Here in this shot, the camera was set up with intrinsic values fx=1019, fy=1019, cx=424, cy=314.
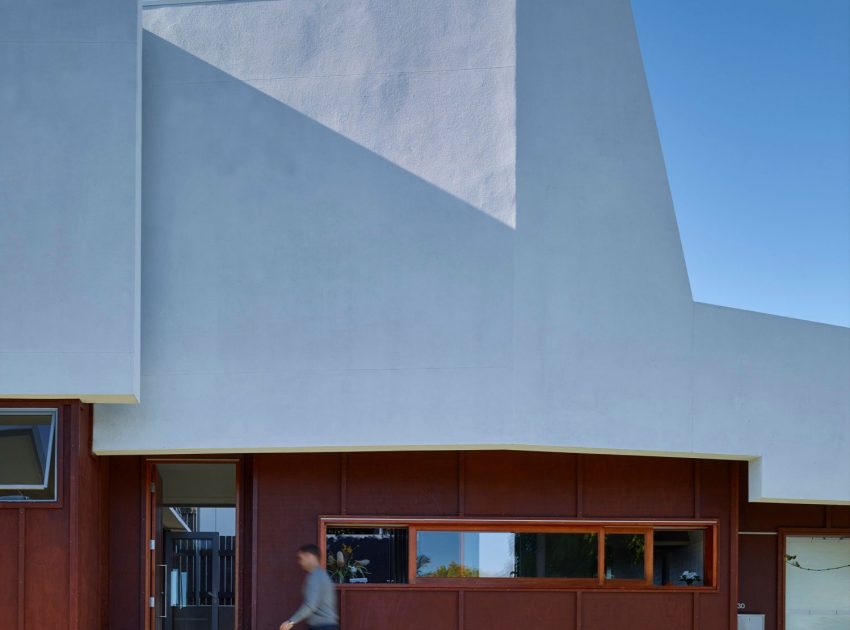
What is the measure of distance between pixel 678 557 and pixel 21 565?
6.67 meters

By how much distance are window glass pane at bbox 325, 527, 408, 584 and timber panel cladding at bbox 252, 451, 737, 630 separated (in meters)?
0.16

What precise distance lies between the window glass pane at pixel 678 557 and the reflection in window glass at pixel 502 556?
0.70 meters

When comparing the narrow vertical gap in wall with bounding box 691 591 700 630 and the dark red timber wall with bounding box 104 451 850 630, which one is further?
the narrow vertical gap in wall with bounding box 691 591 700 630

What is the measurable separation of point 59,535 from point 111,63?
4476 millimetres

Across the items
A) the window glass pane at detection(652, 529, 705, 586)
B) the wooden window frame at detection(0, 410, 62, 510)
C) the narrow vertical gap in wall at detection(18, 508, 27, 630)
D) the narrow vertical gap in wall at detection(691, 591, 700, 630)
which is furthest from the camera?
the window glass pane at detection(652, 529, 705, 586)

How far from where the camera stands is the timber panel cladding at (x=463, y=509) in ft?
34.8

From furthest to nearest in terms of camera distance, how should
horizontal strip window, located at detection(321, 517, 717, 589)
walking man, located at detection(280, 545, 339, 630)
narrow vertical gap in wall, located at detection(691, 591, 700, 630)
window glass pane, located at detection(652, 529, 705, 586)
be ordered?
window glass pane, located at detection(652, 529, 705, 586)
narrow vertical gap in wall, located at detection(691, 591, 700, 630)
horizontal strip window, located at detection(321, 517, 717, 589)
walking man, located at detection(280, 545, 339, 630)

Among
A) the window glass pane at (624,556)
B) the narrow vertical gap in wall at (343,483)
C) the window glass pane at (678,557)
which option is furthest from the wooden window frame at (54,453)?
the window glass pane at (678,557)

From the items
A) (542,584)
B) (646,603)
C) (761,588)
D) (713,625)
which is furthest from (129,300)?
(761,588)

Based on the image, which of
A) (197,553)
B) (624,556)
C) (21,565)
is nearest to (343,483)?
(624,556)

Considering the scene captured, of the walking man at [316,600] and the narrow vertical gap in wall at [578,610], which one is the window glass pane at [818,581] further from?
the walking man at [316,600]

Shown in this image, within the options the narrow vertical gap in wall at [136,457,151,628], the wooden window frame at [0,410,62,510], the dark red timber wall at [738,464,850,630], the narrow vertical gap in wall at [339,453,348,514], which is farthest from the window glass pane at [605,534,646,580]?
the wooden window frame at [0,410,62,510]

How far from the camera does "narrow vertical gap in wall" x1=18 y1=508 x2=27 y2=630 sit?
940 cm

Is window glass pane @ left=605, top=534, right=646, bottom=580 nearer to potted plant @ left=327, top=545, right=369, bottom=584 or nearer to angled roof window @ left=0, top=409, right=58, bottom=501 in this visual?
potted plant @ left=327, top=545, right=369, bottom=584
